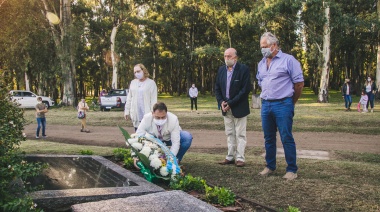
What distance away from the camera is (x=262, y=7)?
29781mm

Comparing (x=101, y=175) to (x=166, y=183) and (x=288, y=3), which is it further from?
(x=288, y=3)

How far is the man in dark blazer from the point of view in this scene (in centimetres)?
664

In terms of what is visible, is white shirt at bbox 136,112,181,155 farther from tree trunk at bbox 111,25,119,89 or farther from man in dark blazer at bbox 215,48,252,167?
tree trunk at bbox 111,25,119,89

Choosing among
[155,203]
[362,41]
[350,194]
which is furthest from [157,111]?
[362,41]

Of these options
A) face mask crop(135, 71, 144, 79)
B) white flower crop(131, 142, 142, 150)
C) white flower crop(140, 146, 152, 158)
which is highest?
face mask crop(135, 71, 144, 79)

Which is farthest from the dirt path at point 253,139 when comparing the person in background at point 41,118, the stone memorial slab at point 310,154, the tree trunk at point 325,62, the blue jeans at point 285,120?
the tree trunk at point 325,62

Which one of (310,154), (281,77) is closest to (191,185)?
(281,77)

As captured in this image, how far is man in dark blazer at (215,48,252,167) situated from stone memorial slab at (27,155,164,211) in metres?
2.11

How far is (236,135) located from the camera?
267 inches

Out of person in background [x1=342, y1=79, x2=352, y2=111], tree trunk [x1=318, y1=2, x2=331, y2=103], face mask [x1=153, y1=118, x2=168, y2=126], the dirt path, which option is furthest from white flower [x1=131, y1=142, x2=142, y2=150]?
tree trunk [x1=318, y1=2, x2=331, y2=103]

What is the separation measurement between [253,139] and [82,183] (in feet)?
26.7

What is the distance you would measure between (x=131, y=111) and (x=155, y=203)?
4063mm

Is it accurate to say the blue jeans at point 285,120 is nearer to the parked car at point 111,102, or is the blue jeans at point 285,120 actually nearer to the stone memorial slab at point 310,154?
the stone memorial slab at point 310,154

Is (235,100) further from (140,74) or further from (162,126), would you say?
(140,74)
